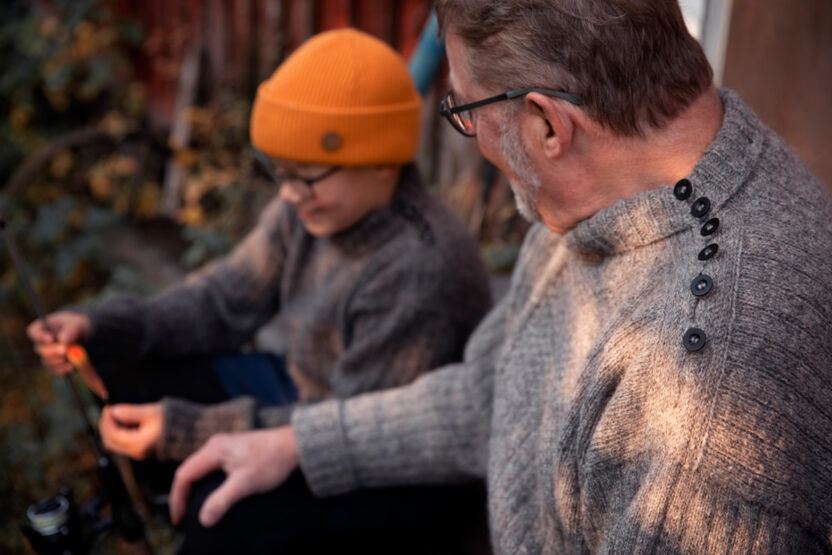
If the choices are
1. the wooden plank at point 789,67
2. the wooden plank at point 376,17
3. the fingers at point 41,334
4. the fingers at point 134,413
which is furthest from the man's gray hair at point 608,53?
the wooden plank at point 376,17

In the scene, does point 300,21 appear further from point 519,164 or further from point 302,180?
point 519,164

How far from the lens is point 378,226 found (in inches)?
76.8

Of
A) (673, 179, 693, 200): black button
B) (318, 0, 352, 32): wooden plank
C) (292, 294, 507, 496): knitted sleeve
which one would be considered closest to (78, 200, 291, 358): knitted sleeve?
(292, 294, 507, 496): knitted sleeve

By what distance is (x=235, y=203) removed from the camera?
446cm

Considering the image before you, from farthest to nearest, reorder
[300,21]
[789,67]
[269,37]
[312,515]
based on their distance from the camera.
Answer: [269,37] < [300,21] < [789,67] < [312,515]

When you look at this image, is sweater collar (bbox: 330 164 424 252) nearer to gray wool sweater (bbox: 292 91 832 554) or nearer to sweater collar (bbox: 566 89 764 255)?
gray wool sweater (bbox: 292 91 832 554)

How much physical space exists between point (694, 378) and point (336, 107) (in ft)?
3.84

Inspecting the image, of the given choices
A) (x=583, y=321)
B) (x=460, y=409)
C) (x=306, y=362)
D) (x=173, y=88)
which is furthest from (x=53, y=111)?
(x=583, y=321)

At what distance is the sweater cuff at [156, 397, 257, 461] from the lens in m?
1.85

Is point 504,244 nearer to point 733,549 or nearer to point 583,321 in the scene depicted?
point 583,321

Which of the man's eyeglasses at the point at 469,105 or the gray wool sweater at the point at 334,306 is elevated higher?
the man's eyeglasses at the point at 469,105

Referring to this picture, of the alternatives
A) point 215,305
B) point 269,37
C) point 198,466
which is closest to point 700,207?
point 198,466

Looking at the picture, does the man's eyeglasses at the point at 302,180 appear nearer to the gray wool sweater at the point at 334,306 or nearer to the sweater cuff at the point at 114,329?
the gray wool sweater at the point at 334,306

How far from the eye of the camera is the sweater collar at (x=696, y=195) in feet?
3.34
